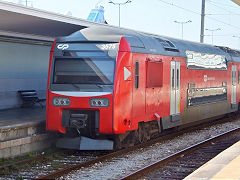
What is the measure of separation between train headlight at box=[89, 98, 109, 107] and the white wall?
5935 mm

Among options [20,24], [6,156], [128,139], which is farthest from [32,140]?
[20,24]

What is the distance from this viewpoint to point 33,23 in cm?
1370

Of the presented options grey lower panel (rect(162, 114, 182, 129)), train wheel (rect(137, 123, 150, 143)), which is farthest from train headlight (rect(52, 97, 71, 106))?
grey lower panel (rect(162, 114, 182, 129))

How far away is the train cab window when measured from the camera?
37.6ft

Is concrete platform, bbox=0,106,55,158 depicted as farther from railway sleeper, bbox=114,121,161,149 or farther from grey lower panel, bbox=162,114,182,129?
grey lower panel, bbox=162,114,182,129

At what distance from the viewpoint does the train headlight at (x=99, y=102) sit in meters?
10.1

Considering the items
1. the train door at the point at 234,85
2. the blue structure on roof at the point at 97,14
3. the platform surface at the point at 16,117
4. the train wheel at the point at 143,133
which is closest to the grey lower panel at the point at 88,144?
the train wheel at the point at 143,133

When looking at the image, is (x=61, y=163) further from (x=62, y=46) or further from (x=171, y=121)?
(x=171, y=121)

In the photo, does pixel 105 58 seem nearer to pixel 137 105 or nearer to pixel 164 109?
pixel 137 105

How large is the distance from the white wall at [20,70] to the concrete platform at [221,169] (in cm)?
850

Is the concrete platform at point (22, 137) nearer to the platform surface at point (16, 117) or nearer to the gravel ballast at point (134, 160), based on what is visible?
the platform surface at point (16, 117)

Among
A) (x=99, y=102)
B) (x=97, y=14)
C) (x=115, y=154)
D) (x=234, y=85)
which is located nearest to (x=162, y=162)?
(x=115, y=154)

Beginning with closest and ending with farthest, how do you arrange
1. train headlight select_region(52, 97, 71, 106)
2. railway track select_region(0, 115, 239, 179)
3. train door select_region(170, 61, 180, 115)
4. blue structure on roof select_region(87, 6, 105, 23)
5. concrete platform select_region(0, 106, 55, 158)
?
railway track select_region(0, 115, 239, 179) → concrete platform select_region(0, 106, 55, 158) → train headlight select_region(52, 97, 71, 106) → train door select_region(170, 61, 180, 115) → blue structure on roof select_region(87, 6, 105, 23)

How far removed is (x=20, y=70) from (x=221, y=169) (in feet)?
33.2
